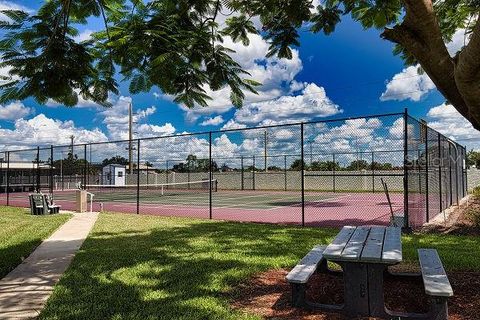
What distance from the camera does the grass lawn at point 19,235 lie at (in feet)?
26.1

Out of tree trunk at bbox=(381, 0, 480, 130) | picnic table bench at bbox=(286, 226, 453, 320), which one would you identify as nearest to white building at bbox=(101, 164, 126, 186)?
picnic table bench at bbox=(286, 226, 453, 320)

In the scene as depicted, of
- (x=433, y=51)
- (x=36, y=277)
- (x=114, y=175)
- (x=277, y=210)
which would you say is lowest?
(x=277, y=210)

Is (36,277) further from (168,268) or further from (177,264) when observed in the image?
(177,264)

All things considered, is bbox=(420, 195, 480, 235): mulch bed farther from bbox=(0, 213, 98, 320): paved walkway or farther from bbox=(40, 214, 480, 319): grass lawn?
bbox=(0, 213, 98, 320): paved walkway

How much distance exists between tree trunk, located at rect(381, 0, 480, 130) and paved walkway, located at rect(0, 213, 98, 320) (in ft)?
14.8

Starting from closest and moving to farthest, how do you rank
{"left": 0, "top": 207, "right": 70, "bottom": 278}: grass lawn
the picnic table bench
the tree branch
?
the tree branch
the picnic table bench
{"left": 0, "top": 207, "right": 70, "bottom": 278}: grass lawn

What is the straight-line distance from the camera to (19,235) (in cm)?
1125

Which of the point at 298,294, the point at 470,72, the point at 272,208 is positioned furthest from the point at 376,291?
the point at 272,208

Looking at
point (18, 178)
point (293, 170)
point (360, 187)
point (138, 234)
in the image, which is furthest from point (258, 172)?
point (138, 234)

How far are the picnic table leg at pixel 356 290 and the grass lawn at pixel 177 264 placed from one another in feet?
3.16

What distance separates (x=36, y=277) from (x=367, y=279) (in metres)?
4.78

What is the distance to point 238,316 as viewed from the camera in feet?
15.0

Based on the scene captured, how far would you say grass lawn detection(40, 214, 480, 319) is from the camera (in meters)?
4.94

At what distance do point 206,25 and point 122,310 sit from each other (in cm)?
396
